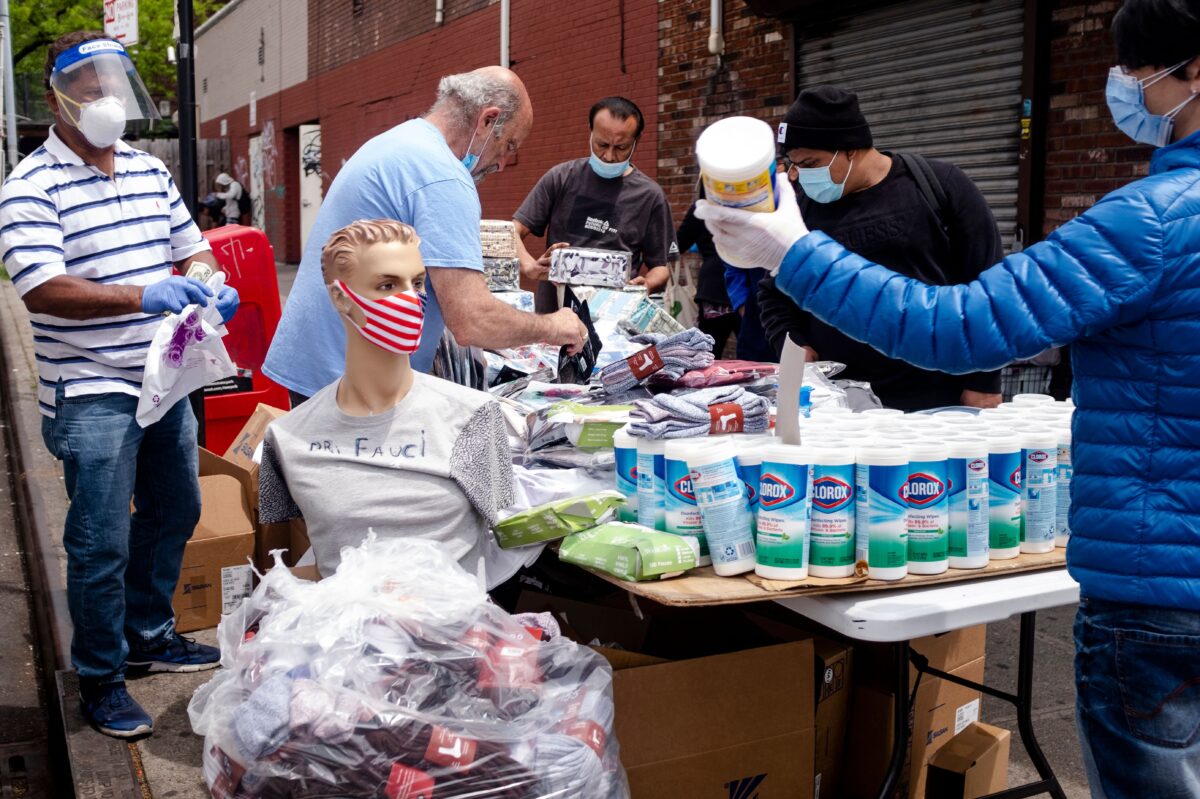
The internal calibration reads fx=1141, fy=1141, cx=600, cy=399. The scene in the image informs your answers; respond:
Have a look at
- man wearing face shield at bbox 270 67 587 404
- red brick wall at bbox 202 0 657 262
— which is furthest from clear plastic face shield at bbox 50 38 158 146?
red brick wall at bbox 202 0 657 262

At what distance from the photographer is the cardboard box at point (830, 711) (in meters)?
2.76

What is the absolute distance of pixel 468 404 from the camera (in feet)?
8.71

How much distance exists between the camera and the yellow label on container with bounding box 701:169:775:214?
190cm

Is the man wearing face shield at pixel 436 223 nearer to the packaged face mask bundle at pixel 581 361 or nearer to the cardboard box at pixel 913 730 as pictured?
the packaged face mask bundle at pixel 581 361

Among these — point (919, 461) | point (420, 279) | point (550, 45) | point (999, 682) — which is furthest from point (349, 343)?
point (550, 45)

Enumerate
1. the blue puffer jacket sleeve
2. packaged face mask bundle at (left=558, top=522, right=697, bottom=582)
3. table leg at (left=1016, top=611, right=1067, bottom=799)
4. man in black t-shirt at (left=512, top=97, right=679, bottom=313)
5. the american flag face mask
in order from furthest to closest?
man in black t-shirt at (left=512, top=97, right=679, bottom=313) < table leg at (left=1016, top=611, right=1067, bottom=799) < the american flag face mask < packaged face mask bundle at (left=558, top=522, right=697, bottom=582) < the blue puffer jacket sleeve

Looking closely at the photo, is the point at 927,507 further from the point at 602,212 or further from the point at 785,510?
the point at 602,212

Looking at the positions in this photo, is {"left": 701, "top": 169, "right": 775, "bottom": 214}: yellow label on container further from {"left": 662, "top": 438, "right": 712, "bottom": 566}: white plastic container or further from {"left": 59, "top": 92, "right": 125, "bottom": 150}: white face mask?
{"left": 59, "top": 92, "right": 125, "bottom": 150}: white face mask

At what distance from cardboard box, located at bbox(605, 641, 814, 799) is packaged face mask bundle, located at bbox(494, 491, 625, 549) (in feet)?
1.01

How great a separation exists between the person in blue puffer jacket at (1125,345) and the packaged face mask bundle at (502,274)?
2816mm

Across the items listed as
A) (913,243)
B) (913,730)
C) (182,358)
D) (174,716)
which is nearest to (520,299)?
(182,358)

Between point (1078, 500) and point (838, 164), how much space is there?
1.96m

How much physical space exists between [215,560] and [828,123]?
109 inches

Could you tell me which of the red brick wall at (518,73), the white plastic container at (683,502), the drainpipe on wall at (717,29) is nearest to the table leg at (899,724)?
the white plastic container at (683,502)
